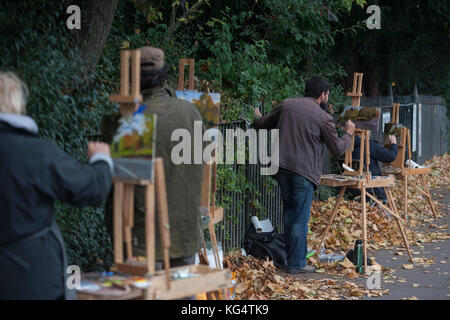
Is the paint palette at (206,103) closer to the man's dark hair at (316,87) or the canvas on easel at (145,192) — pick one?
the canvas on easel at (145,192)

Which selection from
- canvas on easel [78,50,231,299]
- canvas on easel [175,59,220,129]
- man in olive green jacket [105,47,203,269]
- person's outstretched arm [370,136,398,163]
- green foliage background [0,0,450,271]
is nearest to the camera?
canvas on easel [78,50,231,299]

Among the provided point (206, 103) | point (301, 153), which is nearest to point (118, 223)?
point (206, 103)

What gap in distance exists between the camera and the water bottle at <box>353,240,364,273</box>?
7723mm

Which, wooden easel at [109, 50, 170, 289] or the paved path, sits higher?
wooden easel at [109, 50, 170, 289]

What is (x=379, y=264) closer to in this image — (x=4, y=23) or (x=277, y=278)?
(x=277, y=278)

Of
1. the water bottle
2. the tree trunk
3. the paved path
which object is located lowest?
the paved path

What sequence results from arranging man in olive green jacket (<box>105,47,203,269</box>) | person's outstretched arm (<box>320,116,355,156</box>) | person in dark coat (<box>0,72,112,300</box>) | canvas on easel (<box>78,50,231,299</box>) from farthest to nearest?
person's outstretched arm (<box>320,116,355,156</box>), man in olive green jacket (<box>105,47,203,269</box>), canvas on easel (<box>78,50,231,299</box>), person in dark coat (<box>0,72,112,300</box>)

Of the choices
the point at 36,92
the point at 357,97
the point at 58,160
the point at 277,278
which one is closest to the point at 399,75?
the point at 357,97

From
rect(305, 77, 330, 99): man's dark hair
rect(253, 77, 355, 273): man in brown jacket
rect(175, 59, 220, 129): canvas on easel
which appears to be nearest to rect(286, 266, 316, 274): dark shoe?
rect(253, 77, 355, 273): man in brown jacket

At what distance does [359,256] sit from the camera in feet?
25.5

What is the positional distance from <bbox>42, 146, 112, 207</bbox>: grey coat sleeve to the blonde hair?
0.31m

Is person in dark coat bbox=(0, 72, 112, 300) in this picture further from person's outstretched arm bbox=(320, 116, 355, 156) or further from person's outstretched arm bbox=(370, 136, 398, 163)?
person's outstretched arm bbox=(370, 136, 398, 163)

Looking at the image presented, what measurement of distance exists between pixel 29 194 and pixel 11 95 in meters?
0.56
